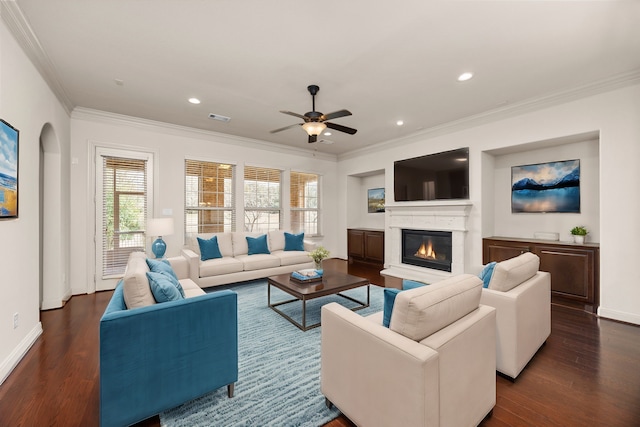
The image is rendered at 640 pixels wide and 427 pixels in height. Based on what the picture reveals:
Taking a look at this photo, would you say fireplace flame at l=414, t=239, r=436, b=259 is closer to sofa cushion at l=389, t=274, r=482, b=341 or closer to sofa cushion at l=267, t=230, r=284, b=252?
sofa cushion at l=267, t=230, r=284, b=252

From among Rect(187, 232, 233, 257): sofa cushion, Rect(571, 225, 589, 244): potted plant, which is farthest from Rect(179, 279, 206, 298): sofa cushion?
Rect(571, 225, 589, 244): potted plant

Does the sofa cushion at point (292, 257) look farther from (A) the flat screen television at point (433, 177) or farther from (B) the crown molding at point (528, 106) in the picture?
(B) the crown molding at point (528, 106)

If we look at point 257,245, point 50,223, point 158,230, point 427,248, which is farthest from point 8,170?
point 427,248

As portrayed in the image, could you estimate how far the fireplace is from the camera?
16.6 ft

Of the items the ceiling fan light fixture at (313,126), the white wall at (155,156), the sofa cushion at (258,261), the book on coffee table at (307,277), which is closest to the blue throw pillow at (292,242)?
the sofa cushion at (258,261)

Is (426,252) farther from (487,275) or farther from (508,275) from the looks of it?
(508,275)

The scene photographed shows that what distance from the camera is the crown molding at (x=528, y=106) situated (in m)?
3.27

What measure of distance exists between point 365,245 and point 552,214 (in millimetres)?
3522

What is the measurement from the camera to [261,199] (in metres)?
6.20

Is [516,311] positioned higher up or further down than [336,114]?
further down

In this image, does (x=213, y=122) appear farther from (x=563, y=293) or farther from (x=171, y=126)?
(x=563, y=293)

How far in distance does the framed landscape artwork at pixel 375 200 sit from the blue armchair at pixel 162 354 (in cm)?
554

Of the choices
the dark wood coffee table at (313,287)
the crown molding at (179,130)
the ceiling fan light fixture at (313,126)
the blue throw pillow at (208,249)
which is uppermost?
the crown molding at (179,130)

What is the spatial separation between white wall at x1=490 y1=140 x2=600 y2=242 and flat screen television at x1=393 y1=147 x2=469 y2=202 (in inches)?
24.6
